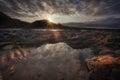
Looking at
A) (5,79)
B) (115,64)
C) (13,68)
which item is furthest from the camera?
(13,68)

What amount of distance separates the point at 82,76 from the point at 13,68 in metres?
2.08

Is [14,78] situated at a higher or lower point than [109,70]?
lower

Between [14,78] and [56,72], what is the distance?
1.13 m

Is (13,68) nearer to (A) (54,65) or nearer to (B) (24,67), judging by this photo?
(B) (24,67)

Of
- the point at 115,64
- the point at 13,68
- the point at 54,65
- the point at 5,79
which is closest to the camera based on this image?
the point at 5,79

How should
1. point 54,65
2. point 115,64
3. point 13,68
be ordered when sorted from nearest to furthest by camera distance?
point 115,64, point 13,68, point 54,65

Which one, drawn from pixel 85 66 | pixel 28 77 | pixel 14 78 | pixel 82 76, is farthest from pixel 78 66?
pixel 14 78

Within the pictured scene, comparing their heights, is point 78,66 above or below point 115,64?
below

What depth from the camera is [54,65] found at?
396 centimetres

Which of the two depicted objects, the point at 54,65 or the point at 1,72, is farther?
the point at 54,65

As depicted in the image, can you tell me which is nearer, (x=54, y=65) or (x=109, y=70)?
(x=109, y=70)

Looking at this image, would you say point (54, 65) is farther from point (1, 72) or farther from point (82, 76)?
point (1, 72)

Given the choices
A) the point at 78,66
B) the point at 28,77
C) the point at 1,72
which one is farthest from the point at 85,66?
the point at 1,72

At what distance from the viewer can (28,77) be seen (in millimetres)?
3180
